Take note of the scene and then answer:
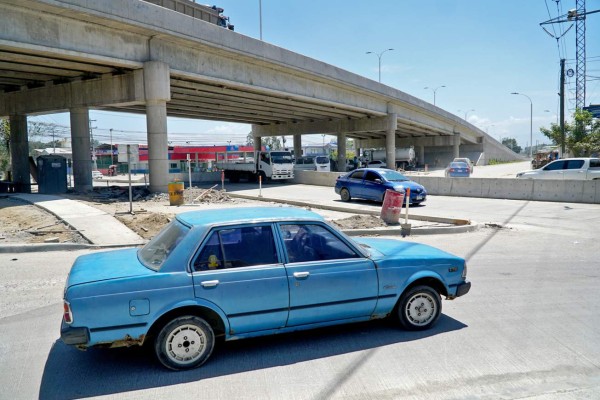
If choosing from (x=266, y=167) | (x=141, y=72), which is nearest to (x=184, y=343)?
(x=141, y=72)

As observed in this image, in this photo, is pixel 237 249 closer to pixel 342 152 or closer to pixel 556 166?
pixel 556 166

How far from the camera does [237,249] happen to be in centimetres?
464

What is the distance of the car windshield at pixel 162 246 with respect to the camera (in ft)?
15.0

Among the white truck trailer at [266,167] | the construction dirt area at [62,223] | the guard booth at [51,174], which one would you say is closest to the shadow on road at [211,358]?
the construction dirt area at [62,223]

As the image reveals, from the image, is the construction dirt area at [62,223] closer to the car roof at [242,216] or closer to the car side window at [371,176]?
the car side window at [371,176]

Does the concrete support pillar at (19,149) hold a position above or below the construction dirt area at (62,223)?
above

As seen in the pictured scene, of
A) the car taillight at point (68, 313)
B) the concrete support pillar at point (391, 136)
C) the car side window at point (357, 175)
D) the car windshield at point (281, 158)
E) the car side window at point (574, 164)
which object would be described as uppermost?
the concrete support pillar at point (391, 136)

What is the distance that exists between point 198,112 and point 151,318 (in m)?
42.1

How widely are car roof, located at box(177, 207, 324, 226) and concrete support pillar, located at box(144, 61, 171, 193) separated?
18915mm

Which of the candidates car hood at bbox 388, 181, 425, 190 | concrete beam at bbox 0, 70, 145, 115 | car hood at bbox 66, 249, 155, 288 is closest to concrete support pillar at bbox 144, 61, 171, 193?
concrete beam at bbox 0, 70, 145, 115

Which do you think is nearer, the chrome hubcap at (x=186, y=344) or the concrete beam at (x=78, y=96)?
the chrome hubcap at (x=186, y=344)

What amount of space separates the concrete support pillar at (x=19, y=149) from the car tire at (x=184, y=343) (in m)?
30.8

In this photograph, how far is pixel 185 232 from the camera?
15.3 feet

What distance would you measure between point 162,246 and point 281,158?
106 ft
